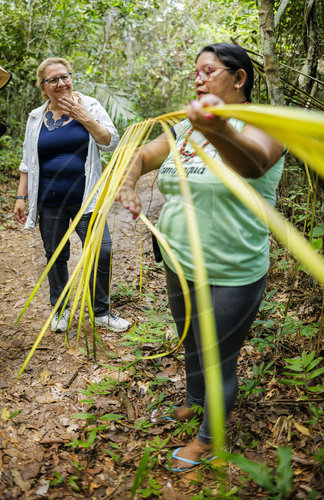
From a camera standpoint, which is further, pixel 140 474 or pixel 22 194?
pixel 22 194

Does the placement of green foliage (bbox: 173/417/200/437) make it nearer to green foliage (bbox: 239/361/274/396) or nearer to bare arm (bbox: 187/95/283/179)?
green foliage (bbox: 239/361/274/396)

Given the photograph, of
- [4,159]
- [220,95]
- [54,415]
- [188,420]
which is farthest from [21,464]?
[4,159]

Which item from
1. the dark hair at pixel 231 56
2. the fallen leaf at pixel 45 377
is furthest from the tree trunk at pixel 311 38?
the fallen leaf at pixel 45 377

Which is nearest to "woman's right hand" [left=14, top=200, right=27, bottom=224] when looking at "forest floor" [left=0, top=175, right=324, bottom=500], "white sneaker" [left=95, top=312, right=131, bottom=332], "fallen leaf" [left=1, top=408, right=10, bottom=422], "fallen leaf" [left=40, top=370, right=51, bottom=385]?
"forest floor" [left=0, top=175, right=324, bottom=500]

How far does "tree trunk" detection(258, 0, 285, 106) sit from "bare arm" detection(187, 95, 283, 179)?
0.76 metres

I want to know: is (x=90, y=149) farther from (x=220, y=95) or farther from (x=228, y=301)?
(x=228, y=301)

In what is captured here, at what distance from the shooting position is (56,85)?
6.03 feet

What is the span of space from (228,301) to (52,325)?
151 cm

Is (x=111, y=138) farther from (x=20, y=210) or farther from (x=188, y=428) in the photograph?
(x=188, y=428)

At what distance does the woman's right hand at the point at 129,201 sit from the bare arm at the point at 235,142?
19cm

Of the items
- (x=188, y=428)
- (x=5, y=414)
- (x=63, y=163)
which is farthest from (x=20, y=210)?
(x=188, y=428)

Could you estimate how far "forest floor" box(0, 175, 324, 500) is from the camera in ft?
3.84

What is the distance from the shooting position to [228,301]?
1012 millimetres

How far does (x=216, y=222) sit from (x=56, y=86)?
1.36 meters
